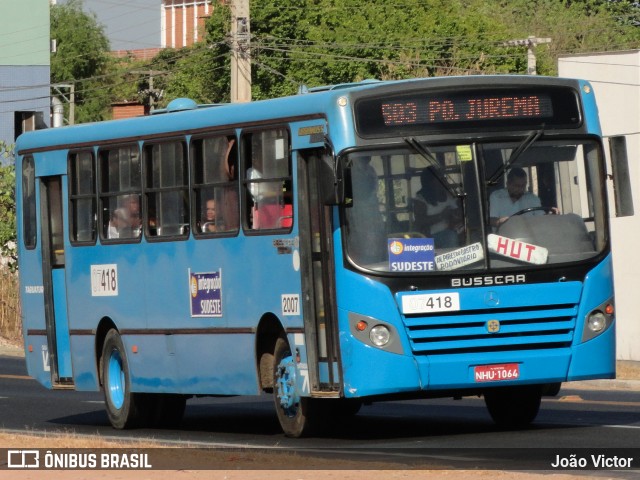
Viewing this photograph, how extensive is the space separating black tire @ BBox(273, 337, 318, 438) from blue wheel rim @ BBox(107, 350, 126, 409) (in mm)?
3268

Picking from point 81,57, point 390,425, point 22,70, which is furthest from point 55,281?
point 81,57

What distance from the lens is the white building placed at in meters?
32.3

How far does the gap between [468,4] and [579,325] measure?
74.2m

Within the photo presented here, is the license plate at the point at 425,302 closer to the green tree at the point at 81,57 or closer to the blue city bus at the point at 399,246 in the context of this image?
the blue city bus at the point at 399,246

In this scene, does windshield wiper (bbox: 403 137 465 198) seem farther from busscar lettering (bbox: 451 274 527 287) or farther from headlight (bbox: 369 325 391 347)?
headlight (bbox: 369 325 391 347)

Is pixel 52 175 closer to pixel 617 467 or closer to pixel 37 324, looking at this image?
pixel 37 324

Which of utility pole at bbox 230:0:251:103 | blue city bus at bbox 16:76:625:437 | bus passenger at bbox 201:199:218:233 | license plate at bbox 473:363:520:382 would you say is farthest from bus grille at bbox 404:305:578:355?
utility pole at bbox 230:0:251:103

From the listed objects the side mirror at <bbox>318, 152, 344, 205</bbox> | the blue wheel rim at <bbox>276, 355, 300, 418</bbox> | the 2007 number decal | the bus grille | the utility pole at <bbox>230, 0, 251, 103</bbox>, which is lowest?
the blue wheel rim at <bbox>276, 355, 300, 418</bbox>

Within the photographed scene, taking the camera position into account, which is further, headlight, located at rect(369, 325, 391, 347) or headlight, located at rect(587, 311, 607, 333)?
headlight, located at rect(587, 311, 607, 333)

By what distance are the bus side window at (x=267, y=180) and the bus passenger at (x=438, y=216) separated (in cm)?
137

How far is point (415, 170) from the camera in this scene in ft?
45.1

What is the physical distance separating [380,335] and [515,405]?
8.10 feet

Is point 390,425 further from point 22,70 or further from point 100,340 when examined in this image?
point 22,70

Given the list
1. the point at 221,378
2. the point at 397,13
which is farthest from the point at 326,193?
the point at 397,13
